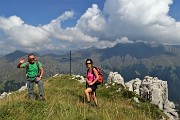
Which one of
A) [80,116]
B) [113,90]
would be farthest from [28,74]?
[113,90]

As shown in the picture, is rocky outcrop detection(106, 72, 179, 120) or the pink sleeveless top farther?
rocky outcrop detection(106, 72, 179, 120)

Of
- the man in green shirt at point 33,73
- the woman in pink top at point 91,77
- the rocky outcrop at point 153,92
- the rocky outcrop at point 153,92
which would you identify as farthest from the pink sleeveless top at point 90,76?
the rocky outcrop at point 153,92

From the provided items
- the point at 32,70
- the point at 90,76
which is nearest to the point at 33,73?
the point at 32,70

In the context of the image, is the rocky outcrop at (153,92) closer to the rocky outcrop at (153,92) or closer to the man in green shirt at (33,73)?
the rocky outcrop at (153,92)

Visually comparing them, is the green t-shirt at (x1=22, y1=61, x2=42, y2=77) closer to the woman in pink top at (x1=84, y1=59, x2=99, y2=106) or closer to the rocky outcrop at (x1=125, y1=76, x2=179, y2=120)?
the woman in pink top at (x1=84, y1=59, x2=99, y2=106)

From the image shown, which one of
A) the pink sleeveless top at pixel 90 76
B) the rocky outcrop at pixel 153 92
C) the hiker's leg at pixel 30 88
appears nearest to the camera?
the pink sleeveless top at pixel 90 76

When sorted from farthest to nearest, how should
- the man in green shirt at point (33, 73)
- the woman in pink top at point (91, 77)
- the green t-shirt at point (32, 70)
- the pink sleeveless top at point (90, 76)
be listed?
Answer: the green t-shirt at point (32, 70) → the man in green shirt at point (33, 73) → the pink sleeveless top at point (90, 76) → the woman in pink top at point (91, 77)

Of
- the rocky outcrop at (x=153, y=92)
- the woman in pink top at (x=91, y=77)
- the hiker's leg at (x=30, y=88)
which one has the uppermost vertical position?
the woman in pink top at (x=91, y=77)

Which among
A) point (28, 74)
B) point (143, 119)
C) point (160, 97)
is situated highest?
point (28, 74)

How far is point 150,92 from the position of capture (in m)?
42.9

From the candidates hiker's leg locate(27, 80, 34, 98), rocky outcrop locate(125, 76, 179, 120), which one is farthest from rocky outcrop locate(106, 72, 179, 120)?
hiker's leg locate(27, 80, 34, 98)

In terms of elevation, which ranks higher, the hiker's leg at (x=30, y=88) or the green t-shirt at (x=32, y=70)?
the green t-shirt at (x=32, y=70)

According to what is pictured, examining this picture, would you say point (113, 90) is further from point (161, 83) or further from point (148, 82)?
point (161, 83)

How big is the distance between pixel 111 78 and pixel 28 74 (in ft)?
112
